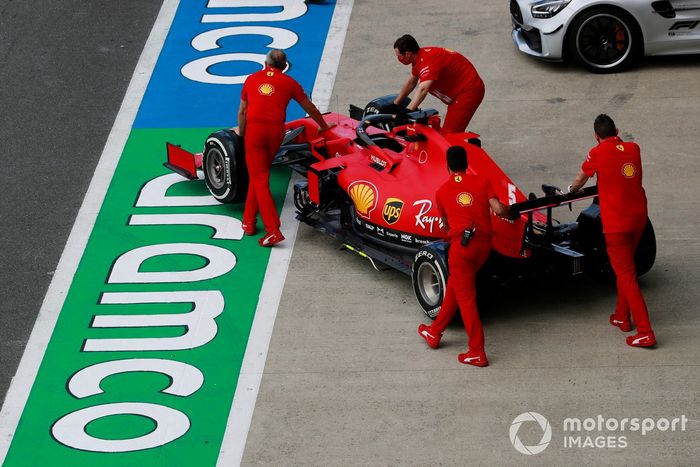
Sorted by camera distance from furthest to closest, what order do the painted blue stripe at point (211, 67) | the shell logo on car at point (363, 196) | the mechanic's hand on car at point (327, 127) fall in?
the painted blue stripe at point (211, 67) → the mechanic's hand on car at point (327, 127) → the shell logo on car at point (363, 196)

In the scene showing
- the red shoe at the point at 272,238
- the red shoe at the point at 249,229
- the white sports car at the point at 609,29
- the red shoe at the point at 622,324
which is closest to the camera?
the red shoe at the point at 622,324

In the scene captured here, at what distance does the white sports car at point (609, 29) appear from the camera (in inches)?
568

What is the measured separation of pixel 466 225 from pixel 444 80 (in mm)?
3066

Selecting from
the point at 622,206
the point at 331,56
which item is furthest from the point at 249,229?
the point at 331,56

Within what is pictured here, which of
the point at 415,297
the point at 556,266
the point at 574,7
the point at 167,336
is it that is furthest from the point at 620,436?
the point at 574,7

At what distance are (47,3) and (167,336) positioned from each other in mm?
8160

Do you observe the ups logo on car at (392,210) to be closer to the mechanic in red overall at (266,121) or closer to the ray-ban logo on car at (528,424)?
the mechanic in red overall at (266,121)

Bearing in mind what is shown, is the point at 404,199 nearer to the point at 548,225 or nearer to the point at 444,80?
the point at 548,225

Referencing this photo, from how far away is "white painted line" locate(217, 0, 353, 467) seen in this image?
945 centimetres

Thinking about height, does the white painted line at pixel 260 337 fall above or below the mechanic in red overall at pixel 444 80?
below

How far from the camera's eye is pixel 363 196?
1135 cm

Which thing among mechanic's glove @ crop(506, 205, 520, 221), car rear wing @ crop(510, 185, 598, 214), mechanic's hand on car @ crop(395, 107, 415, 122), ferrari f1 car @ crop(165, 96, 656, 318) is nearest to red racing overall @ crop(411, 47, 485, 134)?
mechanic's hand on car @ crop(395, 107, 415, 122)

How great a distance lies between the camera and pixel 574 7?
14.5 meters

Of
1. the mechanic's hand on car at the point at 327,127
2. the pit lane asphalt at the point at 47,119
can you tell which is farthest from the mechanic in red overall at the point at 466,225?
the pit lane asphalt at the point at 47,119
